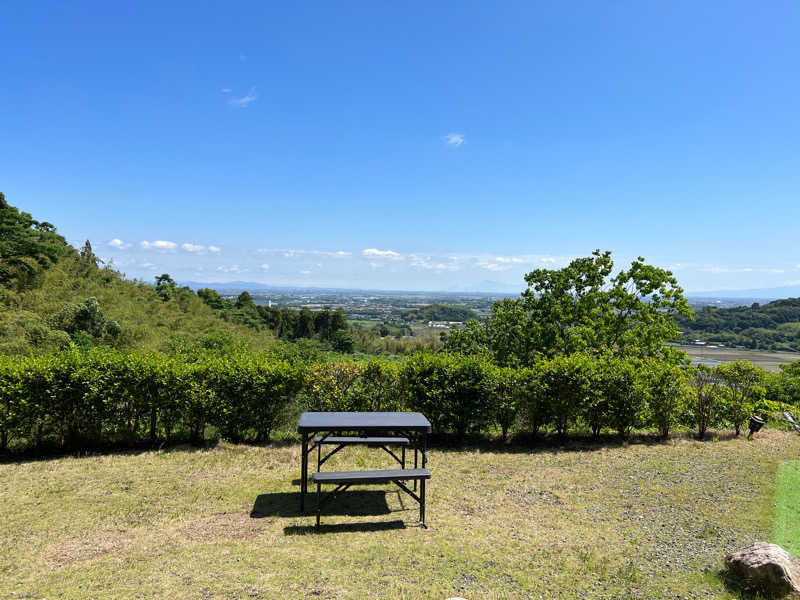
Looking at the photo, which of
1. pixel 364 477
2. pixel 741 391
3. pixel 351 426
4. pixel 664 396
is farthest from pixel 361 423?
pixel 741 391

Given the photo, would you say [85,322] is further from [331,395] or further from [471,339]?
[471,339]

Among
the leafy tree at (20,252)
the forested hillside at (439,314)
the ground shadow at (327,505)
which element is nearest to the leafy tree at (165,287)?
the leafy tree at (20,252)

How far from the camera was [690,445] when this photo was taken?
841cm

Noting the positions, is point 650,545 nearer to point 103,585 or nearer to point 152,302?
point 103,585

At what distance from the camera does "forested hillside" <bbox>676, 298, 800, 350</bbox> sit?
49.9 m

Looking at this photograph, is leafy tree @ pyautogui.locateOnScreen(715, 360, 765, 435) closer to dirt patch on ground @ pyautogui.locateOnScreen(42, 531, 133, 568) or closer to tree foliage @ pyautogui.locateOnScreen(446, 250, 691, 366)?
tree foliage @ pyautogui.locateOnScreen(446, 250, 691, 366)

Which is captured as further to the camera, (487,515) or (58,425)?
(58,425)

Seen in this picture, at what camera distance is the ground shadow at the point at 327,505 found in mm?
5191

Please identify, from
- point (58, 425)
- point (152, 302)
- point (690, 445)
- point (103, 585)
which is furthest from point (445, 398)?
point (152, 302)

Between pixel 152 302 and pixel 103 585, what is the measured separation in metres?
31.5

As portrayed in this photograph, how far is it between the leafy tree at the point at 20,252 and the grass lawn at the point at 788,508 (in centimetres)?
2681

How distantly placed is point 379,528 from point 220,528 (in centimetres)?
180

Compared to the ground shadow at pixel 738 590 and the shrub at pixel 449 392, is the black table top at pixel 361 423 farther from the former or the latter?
the ground shadow at pixel 738 590

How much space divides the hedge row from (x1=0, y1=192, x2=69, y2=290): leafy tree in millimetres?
17300
